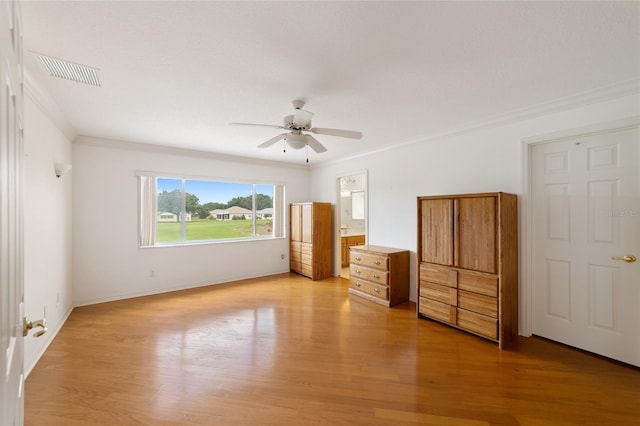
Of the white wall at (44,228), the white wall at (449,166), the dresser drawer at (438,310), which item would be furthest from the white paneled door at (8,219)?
the white wall at (449,166)

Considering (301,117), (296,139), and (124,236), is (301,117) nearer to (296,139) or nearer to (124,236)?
(296,139)

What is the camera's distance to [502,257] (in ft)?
9.18

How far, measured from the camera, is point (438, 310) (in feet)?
10.9

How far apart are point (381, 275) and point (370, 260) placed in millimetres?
304

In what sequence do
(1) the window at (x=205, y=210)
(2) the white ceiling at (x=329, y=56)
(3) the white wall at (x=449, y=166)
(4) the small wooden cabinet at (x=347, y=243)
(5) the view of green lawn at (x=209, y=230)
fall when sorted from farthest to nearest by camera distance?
1. (4) the small wooden cabinet at (x=347, y=243)
2. (5) the view of green lawn at (x=209, y=230)
3. (1) the window at (x=205, y=210)
4. (3) the white wall at (x=449, y=166)
5. (2) the white ceiling at (x=329, y=56)

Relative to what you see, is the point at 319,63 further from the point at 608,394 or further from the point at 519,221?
the point at 608,394

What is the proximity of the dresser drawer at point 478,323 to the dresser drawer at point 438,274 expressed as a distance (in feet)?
1.13

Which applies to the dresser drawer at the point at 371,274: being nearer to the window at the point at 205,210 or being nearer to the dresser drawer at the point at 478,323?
the dresser drawer at the point at 478,323

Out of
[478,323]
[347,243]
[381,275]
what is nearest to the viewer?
[478,323]

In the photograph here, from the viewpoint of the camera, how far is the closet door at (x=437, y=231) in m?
3.26

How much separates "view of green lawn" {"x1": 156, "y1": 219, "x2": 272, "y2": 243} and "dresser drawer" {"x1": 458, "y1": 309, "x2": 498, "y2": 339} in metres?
4.16

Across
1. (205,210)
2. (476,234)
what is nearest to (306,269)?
(205,210)

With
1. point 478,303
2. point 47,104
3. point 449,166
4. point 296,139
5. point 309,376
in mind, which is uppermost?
point 47,104

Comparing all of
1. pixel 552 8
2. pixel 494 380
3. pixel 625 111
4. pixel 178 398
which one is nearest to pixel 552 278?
pixel 494 380
